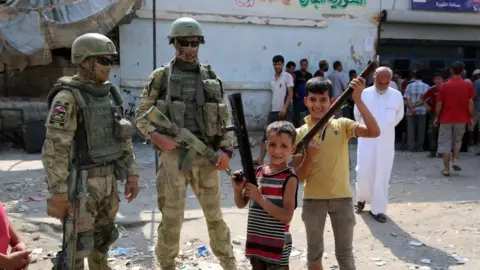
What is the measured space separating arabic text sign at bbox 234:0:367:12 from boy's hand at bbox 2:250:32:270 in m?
9.38

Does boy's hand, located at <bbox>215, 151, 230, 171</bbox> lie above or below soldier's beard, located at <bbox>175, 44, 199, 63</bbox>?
below

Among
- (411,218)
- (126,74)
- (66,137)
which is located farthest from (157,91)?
(126,74)

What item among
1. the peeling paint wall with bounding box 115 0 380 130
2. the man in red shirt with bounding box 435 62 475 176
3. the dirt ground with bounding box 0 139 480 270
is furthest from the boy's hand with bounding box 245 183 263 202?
the peeling paint wall with bounding box 115 0 380 130

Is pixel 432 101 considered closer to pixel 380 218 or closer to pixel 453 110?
pixel 453 110

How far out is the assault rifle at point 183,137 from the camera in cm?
323

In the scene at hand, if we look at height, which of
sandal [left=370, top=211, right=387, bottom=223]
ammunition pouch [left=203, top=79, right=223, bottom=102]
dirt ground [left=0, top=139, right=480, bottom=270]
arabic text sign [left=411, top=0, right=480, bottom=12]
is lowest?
dirt ground [left=0, top=139, right=480, bottom=270]

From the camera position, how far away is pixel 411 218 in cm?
526

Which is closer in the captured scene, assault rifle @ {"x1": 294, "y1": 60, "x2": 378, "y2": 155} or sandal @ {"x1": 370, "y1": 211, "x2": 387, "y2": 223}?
assault rifle @ {"x1": 294, "y1": 60, "x2": 378, "y2": 155}

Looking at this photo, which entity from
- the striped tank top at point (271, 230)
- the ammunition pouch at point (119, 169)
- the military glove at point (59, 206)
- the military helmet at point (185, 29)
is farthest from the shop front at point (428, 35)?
the military glove at point (59, 206)

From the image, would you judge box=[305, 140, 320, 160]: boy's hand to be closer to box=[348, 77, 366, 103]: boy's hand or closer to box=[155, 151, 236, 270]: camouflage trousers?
box=[348, 77, 366, 103]: boy's hand

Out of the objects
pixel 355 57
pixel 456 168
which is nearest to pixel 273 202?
pixel 456 168

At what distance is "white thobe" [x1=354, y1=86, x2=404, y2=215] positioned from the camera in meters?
4.99

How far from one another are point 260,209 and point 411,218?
3084mm

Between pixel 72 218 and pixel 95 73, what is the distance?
2.89 ft
